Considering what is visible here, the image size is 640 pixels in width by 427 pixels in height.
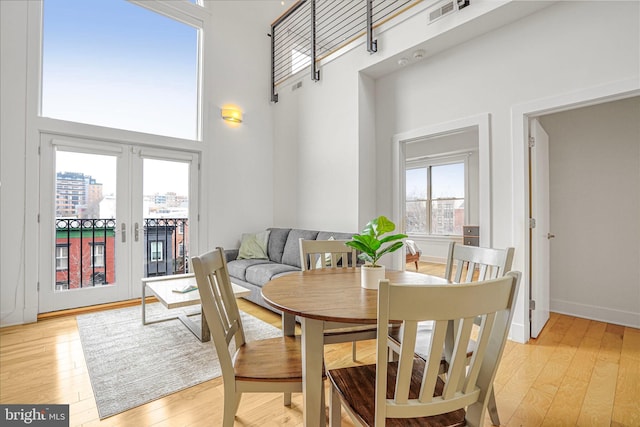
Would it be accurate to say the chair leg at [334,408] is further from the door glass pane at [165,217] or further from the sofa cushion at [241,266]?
the door glass pane at [165,217]

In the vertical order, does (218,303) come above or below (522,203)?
below

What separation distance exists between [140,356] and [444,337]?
97.6 inches

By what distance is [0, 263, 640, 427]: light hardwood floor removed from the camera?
168 centimetres

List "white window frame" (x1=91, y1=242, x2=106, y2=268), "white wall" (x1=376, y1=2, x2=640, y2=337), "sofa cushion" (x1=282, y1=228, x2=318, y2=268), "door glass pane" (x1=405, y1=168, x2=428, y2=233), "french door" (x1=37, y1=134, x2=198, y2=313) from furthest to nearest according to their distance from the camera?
"door glass pane" (x1=405, y1=168, x2=428, y2=233), "sofa cushion" (x1=282, y1=228, x2=318, y2=268), "white window frame" (x1=91, y1=242, x2=106, y2=268), "french door" (x1=37, y1=134, x2=198, y2=313), "white wall" (x1=376, y1=2, x2=640, y2=337)

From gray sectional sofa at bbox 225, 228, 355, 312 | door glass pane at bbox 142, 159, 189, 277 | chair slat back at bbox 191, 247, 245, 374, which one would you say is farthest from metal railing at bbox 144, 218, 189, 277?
chair slat back at bbox 191, 247, 245, 374

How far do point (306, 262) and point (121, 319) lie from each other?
236 centimetres

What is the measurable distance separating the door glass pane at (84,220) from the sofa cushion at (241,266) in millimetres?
1419

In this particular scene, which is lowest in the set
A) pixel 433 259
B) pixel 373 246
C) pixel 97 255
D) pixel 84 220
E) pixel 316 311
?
pixel 433 259

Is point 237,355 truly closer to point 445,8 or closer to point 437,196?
point 445,8

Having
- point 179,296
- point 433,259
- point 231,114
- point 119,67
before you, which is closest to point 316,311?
point 179,296

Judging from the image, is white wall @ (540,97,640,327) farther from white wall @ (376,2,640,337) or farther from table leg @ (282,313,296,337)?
table leg @ (282,313,296,337)

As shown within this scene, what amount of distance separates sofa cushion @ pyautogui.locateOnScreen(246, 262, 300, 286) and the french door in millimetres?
1206

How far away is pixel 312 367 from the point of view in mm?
1206

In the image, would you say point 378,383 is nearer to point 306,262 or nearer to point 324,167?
point 306,262
